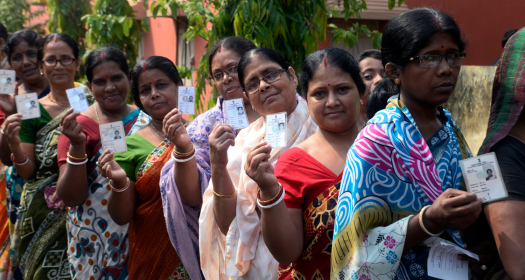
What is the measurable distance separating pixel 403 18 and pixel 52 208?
326 centimetres

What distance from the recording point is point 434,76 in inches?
67.7

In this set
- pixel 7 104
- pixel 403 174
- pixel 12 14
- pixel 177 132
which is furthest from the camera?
pixel 12 14

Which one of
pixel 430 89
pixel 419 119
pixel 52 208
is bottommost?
pixel 52 208

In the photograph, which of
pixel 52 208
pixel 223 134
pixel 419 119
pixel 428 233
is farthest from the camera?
pixel 52 208

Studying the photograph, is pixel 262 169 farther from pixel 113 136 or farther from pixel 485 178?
pixel 113 136

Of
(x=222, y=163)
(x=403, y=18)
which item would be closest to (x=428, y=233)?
(x=403, y=18)

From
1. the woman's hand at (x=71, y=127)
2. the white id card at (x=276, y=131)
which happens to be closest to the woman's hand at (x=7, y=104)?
the woman's hand at (x=71, y=127)

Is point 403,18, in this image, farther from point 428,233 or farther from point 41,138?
point 41,138

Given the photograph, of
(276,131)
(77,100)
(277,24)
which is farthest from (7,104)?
(276,131)

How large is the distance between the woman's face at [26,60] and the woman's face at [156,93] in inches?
73.1

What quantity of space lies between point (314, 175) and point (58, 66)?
2.77 meters

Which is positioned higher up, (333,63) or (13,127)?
(333,63)

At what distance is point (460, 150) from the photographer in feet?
6.11

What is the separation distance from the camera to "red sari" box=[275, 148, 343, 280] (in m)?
2.00
